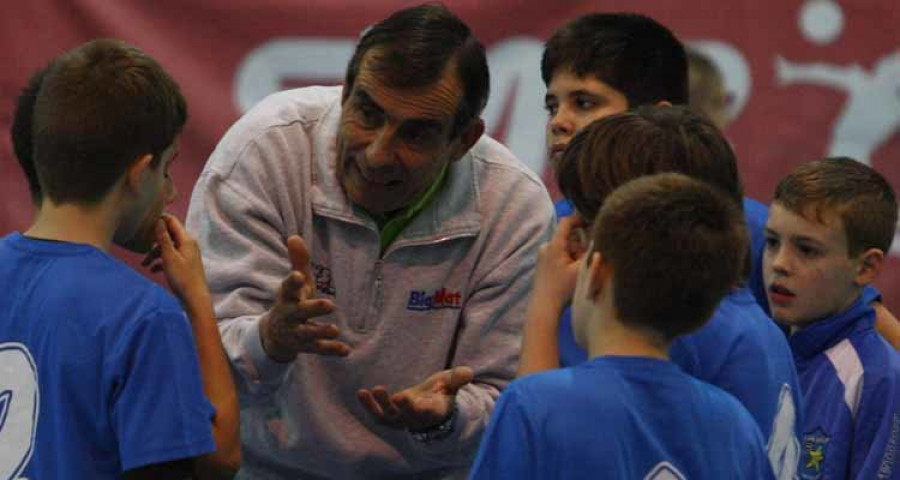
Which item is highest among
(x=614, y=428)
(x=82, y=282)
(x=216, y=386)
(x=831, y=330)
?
(x=82, y=282)

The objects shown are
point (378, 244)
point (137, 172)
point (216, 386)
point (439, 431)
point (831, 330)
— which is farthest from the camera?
point (831, 330)

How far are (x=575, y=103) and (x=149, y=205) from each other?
110 cm

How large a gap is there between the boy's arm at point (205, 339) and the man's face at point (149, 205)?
0.15ft

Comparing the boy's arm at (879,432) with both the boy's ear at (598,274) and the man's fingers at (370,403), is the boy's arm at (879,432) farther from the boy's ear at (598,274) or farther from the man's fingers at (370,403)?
the boy's ear at (598,274)

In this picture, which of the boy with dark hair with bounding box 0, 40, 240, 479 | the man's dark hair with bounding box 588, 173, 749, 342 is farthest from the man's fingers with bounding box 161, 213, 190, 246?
the man's dark hair with bounding box 588, 173, 749, 342

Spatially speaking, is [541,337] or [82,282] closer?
[82,282]

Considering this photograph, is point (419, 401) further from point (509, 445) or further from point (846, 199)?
point (846, 199)

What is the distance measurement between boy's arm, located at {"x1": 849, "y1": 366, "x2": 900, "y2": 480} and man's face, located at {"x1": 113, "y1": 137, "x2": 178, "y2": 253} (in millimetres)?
1397

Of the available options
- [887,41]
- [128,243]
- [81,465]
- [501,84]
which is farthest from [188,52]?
[81,465]

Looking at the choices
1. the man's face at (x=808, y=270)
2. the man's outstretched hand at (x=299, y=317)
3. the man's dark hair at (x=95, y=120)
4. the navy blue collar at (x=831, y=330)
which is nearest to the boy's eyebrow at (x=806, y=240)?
the man's face at (x=808, y=270)

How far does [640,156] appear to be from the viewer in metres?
2.54

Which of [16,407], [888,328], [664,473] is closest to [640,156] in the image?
[664,473]

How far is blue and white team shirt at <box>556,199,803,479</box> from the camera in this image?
253 cm

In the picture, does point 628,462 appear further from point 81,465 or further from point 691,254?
point 81,465
